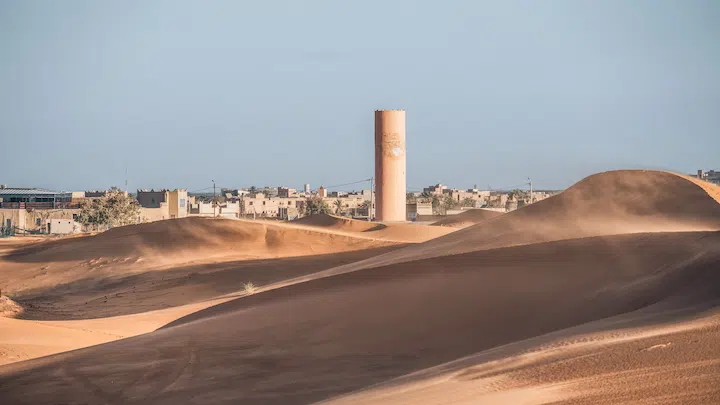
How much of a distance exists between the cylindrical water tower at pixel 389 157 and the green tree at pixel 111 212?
16562 mm

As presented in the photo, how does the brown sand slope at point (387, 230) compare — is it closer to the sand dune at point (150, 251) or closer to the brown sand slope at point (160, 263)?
the sand dune at point (150, 251)

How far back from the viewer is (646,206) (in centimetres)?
2055

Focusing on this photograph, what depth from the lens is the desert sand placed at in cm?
676

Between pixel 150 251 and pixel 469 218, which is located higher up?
pixel 469 218

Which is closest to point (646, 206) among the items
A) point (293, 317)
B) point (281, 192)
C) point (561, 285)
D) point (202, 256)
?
point (561, 285)

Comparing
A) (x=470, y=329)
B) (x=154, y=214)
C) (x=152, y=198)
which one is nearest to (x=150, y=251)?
(x=470, y=329)

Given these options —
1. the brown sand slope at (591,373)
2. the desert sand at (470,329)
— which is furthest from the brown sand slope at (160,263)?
the brown sand slope at (591,373)

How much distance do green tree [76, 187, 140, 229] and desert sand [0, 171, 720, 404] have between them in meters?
34.7

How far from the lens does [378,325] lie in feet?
39.6

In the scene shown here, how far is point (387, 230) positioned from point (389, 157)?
9.14 m

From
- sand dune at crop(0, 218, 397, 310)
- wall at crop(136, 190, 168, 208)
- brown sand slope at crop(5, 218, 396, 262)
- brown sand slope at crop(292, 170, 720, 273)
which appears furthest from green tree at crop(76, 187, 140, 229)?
brown sand slope at crop(292, 170, 720, 273)

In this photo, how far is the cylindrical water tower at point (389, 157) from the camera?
5112cm

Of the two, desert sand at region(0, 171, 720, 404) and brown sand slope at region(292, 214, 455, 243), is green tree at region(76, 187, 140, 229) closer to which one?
brown sand slope at region(292, 214, 455, 243)

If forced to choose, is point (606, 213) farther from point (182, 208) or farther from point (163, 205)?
point (182, 208)
